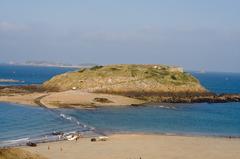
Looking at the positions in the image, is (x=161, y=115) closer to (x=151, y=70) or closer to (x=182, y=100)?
(x=182, y=100)

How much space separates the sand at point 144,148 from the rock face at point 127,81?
5431cm

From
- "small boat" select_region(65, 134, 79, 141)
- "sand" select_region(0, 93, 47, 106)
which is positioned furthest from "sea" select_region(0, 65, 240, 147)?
"sand" select_region(0, 93, 47, 106)

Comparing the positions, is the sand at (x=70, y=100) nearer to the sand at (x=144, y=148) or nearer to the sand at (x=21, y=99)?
the sand at (x=21, y=99)


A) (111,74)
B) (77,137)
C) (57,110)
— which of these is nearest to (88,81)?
(111,74)

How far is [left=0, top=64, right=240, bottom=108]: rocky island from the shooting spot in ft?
311

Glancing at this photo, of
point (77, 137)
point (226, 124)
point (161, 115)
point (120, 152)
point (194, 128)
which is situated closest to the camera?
point (120, 152)

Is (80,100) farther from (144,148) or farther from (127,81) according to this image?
(144,148)

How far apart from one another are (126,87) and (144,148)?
61.8m

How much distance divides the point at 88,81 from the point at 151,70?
584 inches

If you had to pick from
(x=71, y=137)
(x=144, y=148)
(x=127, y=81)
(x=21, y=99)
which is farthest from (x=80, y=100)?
(x=144, y=148)

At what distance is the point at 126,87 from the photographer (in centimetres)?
10612

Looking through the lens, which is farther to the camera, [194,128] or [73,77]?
[73,77]

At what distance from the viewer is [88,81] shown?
110 meters

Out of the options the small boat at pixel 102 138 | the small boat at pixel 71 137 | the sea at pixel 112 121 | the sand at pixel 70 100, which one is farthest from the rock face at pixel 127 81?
the small boat at pixel 102 138
